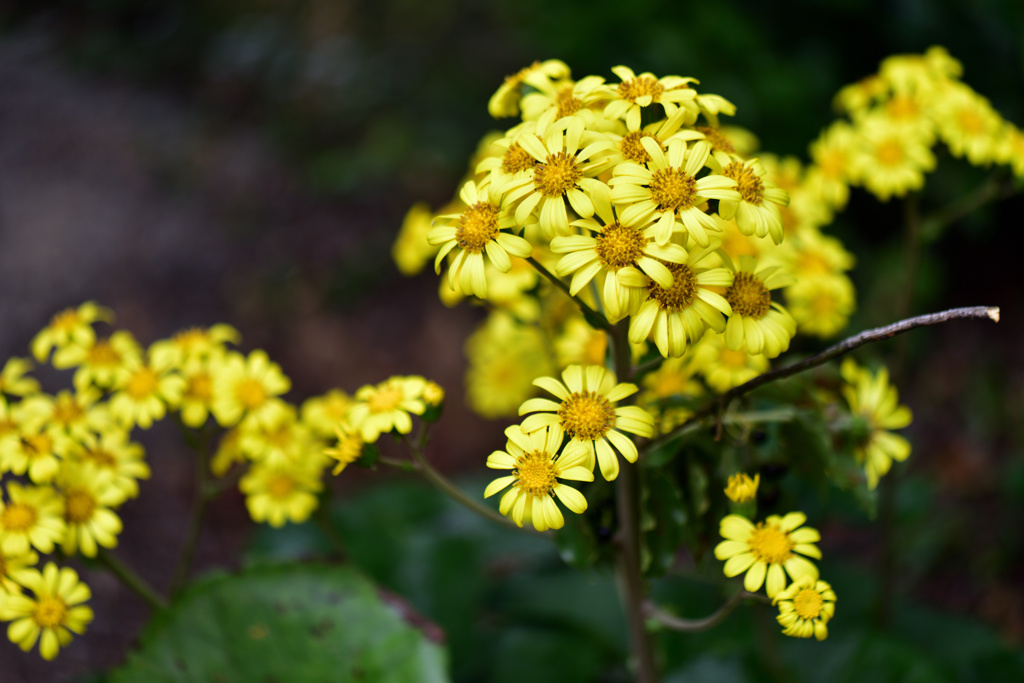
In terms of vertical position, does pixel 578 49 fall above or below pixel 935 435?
above

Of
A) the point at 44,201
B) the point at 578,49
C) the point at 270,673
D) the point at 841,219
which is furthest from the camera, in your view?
the point at 44,201

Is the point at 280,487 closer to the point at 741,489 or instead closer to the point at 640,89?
the point at 741,489

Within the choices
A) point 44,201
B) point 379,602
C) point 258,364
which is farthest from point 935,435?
point 44,201

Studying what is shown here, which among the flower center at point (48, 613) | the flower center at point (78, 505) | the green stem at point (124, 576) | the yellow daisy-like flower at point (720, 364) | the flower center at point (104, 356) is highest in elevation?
the yellow daisy-like flower at point (720, 364)

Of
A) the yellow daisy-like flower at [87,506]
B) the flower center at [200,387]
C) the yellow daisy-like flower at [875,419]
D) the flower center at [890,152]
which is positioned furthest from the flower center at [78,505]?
the flower center at [890,152]

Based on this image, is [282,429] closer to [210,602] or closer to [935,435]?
[210,602]

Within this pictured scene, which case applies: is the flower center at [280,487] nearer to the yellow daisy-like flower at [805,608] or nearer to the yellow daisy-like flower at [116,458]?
the yellow daisy-like flower at [116,458]
